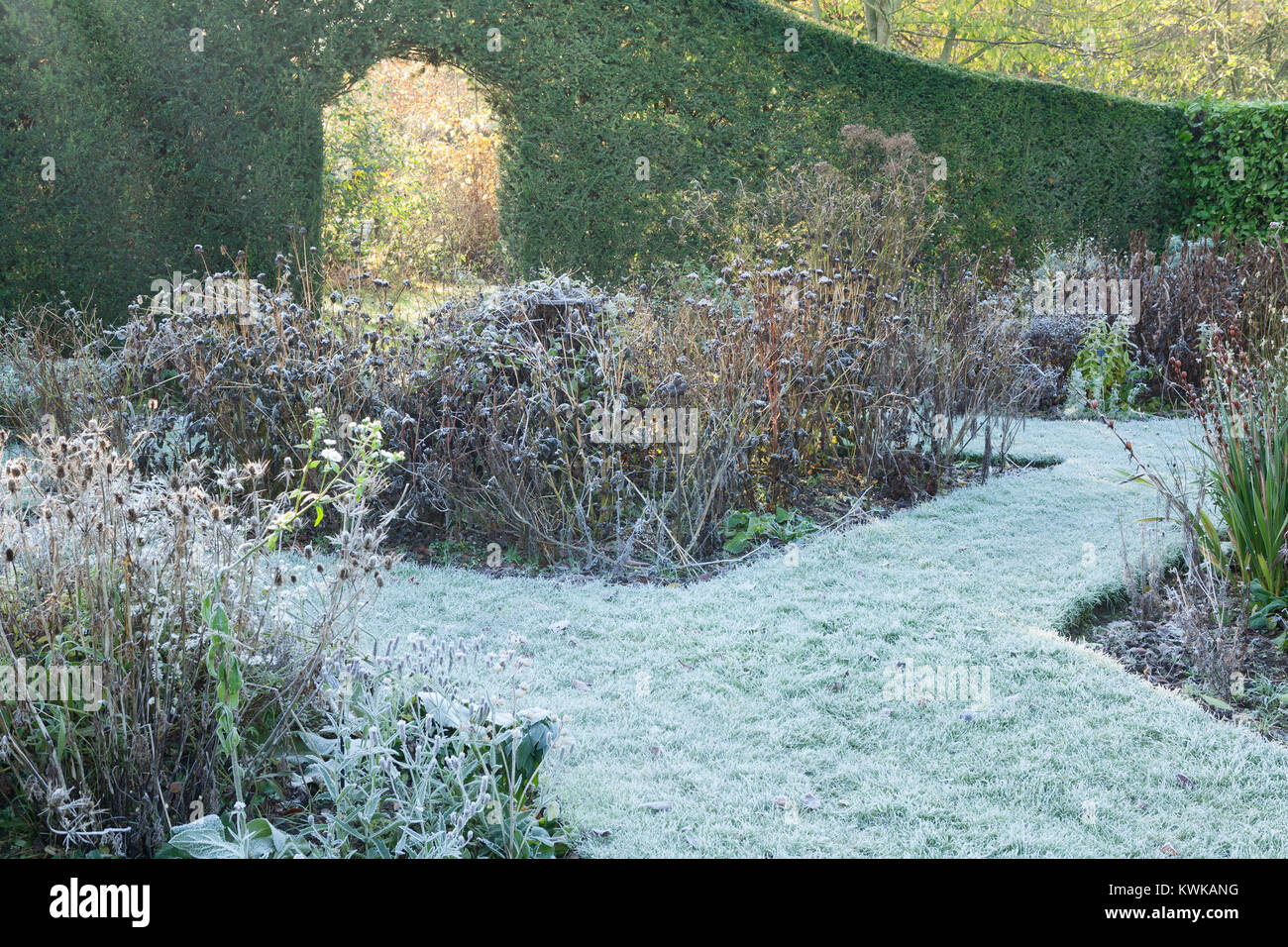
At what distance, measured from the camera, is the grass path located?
2.39 meters

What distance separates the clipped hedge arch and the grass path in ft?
15.0

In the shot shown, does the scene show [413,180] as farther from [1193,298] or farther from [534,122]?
[1193,298]

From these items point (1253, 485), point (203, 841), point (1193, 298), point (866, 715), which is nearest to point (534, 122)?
point (1193, 298)

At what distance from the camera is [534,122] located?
846 cm

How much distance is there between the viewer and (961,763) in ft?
8.86

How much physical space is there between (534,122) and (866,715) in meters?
6.75

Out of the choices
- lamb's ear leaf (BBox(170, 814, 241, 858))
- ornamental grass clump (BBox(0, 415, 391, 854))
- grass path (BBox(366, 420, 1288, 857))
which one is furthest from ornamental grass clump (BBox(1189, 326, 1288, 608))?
lamb's ear leaf (BBox(170, 814, 241, 858))

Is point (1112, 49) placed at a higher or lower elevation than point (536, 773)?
higher

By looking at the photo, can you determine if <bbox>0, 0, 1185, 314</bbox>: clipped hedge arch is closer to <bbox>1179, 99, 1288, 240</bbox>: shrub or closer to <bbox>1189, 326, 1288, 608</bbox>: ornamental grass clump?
<bbox>1179, 99, 1288, 240</bbox>: shrub

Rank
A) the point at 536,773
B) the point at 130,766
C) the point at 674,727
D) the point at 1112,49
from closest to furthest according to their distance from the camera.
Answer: the point at 130,766, the point at 536,773, the point at 674,727, the point at 1112,49

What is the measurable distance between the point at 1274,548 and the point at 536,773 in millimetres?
2710
